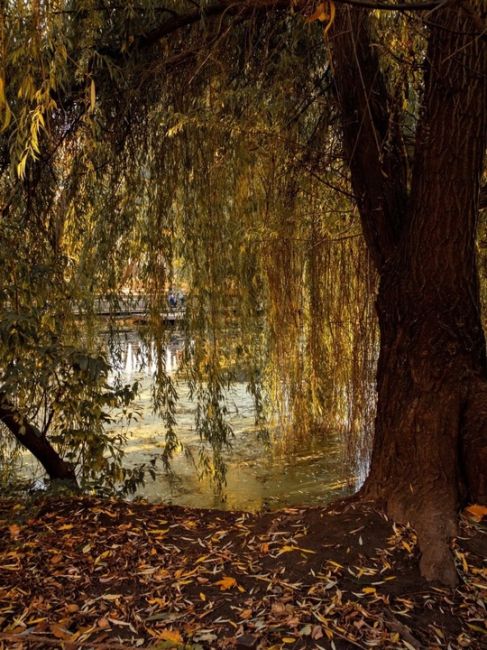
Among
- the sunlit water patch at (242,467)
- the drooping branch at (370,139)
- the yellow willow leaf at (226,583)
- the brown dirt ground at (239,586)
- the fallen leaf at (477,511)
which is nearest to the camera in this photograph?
the brown dirt ground at (239,586)

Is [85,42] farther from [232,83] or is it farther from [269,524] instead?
[269,524]

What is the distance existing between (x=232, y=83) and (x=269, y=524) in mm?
1976

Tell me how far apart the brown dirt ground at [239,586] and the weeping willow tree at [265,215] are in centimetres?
13

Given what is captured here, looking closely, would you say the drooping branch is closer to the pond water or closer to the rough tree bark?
the rough tree bark

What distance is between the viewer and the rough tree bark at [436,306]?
1747 mm

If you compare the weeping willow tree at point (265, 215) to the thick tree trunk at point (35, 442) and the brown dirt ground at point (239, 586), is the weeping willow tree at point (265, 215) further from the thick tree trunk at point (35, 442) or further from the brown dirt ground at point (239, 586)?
the brown dirt ground at point (239, 586)

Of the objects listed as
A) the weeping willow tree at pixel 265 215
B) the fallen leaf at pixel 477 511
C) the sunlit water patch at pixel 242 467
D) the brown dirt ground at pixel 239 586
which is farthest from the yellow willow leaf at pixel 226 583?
the sunlit water patch at pixel 242 467

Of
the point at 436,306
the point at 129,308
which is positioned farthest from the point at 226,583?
the point at 129,308

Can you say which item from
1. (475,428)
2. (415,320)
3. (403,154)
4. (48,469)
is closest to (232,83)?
(403,154)

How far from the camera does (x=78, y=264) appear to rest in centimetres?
281

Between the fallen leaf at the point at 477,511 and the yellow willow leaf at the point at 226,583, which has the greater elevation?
the fallen leaf at the point at 477,511

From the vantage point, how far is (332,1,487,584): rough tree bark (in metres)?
1.75

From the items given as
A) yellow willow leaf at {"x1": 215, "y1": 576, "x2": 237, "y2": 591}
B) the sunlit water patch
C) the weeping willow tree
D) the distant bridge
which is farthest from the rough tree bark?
the sunlit water patch

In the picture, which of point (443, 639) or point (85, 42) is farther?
point (85, 42)
